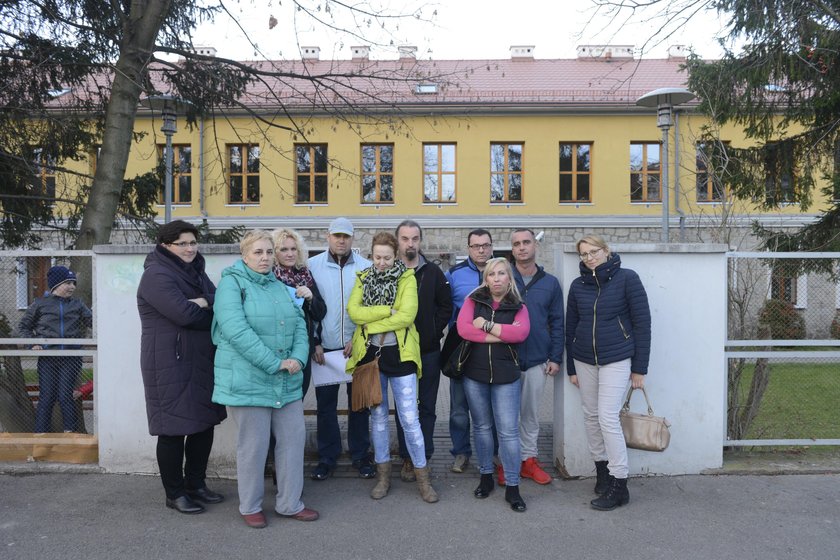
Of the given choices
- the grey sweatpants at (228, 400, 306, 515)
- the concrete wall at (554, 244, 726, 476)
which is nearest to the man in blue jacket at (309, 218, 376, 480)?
the grey sweatpants at (228, 400, 306, 515)

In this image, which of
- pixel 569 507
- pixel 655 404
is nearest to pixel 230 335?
pixel 569 507

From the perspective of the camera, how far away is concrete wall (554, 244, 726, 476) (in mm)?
4910

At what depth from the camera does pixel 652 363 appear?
4.91 meters

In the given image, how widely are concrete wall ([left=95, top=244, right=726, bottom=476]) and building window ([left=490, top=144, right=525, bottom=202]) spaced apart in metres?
17.4

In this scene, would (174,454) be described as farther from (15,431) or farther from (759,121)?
(759,121)

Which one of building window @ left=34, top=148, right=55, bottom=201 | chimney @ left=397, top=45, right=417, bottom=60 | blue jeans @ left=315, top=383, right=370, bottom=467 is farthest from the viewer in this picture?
building window @ left=34, top=148, right=55, bottom=201

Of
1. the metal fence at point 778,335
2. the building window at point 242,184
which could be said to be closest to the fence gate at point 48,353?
the metal fence at point 778,335

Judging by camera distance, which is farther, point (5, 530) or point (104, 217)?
point (104, 217)

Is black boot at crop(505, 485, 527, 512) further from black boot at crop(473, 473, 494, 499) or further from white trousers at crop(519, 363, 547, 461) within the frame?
white trousers at crop(519, 363, 547, 461)

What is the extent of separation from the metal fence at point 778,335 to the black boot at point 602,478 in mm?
1249

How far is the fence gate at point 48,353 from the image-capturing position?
16.7 feet

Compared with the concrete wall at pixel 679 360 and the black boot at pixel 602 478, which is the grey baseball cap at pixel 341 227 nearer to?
the concrete wall at pixel 679 360

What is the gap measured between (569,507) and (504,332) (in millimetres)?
1278

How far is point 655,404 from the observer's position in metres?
4.94
